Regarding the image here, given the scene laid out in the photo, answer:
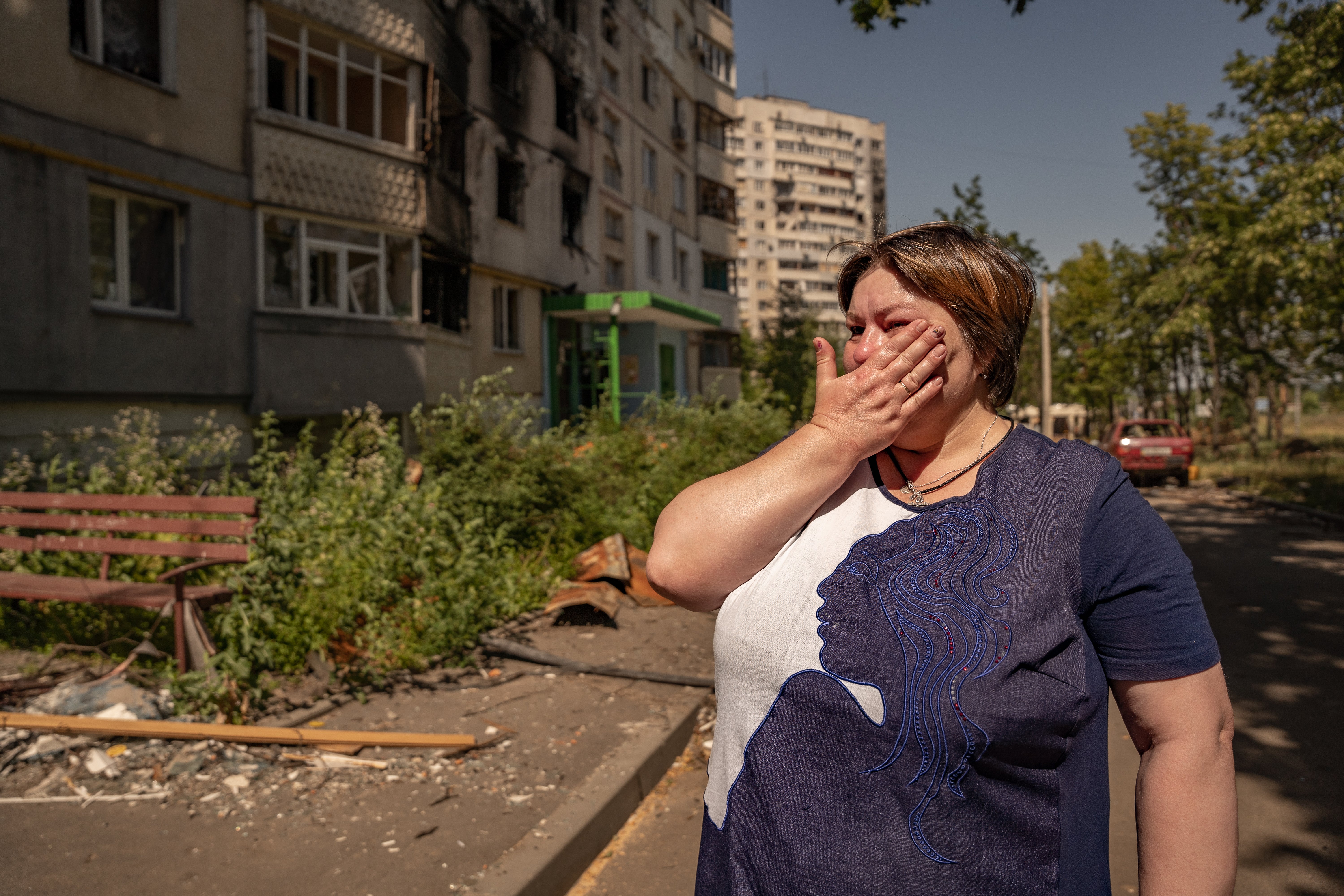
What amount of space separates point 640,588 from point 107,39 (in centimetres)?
959

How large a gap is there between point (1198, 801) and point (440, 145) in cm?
1756

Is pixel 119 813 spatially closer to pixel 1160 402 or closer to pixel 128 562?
pixel 128 562

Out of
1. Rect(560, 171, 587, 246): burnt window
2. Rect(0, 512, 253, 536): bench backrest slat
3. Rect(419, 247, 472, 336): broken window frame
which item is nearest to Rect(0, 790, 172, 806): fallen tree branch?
Rect(0, 512, 253, 536): bench backrest slat

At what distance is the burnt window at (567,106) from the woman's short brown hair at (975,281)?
70.5 ft

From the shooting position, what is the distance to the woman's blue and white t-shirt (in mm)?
1372

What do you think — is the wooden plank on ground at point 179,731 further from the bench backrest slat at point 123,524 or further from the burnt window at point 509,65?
the burnt window at point 509,65

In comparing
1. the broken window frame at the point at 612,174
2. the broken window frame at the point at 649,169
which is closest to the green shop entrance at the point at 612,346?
the broken window frame at the point at 612,174

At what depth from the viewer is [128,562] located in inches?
242

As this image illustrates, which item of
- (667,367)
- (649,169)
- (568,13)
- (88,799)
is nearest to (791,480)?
(88,799)

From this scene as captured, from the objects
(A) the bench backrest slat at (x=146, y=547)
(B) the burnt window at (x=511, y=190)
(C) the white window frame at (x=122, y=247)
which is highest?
(B) the burnt window at (x=511, y=190)

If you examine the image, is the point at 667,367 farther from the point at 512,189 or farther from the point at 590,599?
the point at 590,599

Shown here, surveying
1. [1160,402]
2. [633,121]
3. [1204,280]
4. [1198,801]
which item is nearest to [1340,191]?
[1204,280]

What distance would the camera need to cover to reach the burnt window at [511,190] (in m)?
19.4

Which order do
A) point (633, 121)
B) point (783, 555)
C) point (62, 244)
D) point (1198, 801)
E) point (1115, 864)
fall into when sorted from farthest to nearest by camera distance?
point (633, 121)
point (62, 244)
point (1115, 864)
point (783, 555)
point (1198, 801)
